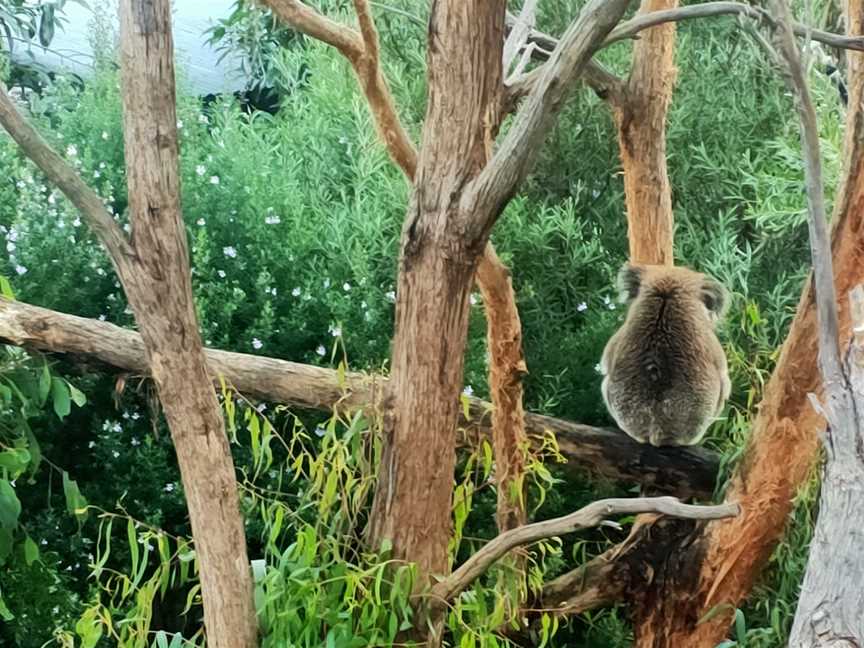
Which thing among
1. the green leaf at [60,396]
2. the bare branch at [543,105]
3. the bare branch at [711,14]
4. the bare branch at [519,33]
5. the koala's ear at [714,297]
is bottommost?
the green leaf at [60,396]

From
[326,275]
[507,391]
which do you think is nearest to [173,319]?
[507,391]

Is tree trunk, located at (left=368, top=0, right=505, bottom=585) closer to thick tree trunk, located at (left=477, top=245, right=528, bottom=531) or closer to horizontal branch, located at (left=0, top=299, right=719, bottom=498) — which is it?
horizontal branch, located at (left=0, top=299, right=719, bottom=498)

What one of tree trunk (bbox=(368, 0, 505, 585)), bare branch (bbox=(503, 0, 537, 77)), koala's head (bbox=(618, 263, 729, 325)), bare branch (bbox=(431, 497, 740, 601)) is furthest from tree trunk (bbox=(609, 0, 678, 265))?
bare branch (bbox=(431, 497, 740, 601))

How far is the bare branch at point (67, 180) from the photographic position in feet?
3.51

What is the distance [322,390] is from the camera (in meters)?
1.57

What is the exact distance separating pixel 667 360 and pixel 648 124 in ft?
1.24

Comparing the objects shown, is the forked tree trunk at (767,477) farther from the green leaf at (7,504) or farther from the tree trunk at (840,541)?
the green leaf at (7,504)

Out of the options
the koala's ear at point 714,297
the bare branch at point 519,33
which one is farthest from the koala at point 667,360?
the bare branch at point 519,33

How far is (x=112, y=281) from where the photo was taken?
6.57 feet

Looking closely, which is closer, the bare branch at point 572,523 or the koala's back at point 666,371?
the bare branch at point 572,523

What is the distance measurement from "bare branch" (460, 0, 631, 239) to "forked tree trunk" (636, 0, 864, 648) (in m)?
0.46

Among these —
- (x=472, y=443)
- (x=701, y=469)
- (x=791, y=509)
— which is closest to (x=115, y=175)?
(x=472, y=443)

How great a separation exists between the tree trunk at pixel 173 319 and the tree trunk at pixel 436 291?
0.20 meters

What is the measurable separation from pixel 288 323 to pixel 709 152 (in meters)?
1.00
